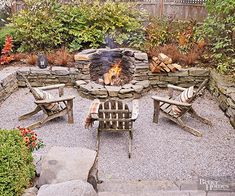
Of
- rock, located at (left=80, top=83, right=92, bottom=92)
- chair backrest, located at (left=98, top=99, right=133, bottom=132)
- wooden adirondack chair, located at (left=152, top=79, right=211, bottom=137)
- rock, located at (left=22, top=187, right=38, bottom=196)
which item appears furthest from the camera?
rock, located at (left=80, top=83, right=92, bottom=92)

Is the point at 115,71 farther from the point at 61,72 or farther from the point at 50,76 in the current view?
the point at 50,76

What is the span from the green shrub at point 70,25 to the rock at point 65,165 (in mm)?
4661

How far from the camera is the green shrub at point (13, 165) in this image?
2.23 metres

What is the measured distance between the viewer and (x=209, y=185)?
3150 millimetres

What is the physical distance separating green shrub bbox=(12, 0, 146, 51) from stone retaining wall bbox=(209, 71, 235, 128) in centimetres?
229

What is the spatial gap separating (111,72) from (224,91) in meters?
2.32

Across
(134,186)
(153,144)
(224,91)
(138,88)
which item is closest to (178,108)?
(153,144)

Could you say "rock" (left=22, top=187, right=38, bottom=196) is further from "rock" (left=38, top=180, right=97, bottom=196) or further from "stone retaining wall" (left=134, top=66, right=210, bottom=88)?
"stone retaining wall" (left=134, top=66, right=210, bottom=88)

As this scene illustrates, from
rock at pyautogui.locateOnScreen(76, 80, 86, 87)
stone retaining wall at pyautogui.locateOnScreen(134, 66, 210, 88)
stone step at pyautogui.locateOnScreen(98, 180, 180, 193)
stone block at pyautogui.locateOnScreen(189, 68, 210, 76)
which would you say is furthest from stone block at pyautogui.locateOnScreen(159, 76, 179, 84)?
stone step at pyautogui.locateOnScreen(98, 180, 180, 193)

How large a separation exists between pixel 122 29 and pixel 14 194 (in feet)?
18.9

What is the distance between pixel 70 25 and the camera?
24.0ft

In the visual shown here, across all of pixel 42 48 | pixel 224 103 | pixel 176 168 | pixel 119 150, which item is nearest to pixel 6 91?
pixel 42 48

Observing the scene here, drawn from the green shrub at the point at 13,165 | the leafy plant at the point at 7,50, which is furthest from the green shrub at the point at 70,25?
the green shrub at the point at 13,165

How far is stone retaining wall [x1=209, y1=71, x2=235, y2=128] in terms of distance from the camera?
16.2 feet
